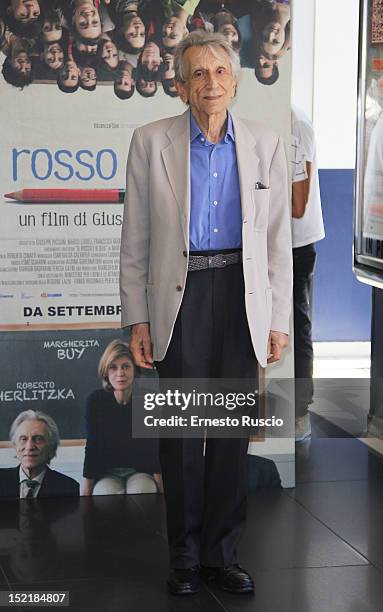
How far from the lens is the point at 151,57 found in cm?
394

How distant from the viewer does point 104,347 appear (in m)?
4.04

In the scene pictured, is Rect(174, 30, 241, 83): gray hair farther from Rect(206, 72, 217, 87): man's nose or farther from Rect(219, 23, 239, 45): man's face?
Rect(219, 23, 239, 45): man's face

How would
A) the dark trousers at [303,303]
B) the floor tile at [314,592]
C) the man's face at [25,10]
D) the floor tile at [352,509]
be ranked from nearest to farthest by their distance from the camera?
1. the floor tile at [314,592]
2. the floor tile at [352,509]
3. the man's face at [25,10]
4. the dark trousers at [303,303]

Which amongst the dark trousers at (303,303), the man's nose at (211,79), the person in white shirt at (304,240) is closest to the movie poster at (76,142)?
the person in white shirt at (304,240)

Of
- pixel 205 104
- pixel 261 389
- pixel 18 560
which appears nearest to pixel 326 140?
pixel 261 389

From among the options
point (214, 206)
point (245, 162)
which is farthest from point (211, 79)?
point (214, 206)

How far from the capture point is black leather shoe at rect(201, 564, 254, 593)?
3.02 m

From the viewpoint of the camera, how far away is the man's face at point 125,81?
393 cm

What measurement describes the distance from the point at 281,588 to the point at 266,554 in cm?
34

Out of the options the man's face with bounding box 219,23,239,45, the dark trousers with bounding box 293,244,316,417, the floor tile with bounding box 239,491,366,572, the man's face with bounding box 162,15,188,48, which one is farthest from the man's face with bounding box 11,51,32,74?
the floor tile with bounding box 239,491,366,572

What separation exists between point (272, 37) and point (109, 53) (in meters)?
0.66

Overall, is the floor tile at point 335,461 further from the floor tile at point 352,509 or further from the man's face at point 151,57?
the man's face at point 151,57

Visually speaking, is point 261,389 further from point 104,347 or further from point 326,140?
point 326,140

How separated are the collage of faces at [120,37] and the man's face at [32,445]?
1356 millimetres
